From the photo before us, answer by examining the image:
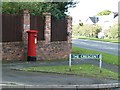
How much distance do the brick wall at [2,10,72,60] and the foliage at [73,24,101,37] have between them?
52.2m

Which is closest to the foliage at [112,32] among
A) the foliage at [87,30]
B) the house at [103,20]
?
the house at [103,20]

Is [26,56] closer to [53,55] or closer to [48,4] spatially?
[53,55]

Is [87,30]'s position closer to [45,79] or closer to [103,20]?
[103,20]

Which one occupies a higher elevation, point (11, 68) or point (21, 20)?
point (21, 20)

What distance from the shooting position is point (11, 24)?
696 inches

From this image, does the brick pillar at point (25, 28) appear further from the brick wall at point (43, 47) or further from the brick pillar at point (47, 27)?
the brick pillar at point (47, 27)

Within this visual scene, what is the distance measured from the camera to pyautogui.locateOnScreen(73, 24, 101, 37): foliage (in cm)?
7230

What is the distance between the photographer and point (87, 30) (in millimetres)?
75812

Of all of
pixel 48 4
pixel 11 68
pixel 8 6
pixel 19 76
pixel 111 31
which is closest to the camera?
pixel 19 76

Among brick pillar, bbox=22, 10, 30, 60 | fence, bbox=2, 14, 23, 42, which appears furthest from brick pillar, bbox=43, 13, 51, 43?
fence, bbox=2, 14, 23, 42

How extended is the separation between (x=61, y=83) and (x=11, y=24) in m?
6.84

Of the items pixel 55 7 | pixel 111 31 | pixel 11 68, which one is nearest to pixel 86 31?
pixel 111 31

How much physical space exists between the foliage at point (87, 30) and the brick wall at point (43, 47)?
52162 mm

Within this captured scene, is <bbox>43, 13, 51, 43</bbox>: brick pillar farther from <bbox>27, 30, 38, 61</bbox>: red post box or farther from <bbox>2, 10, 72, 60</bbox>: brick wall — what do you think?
<bbox>27, 30, 38, 61</bbox>: red post box
